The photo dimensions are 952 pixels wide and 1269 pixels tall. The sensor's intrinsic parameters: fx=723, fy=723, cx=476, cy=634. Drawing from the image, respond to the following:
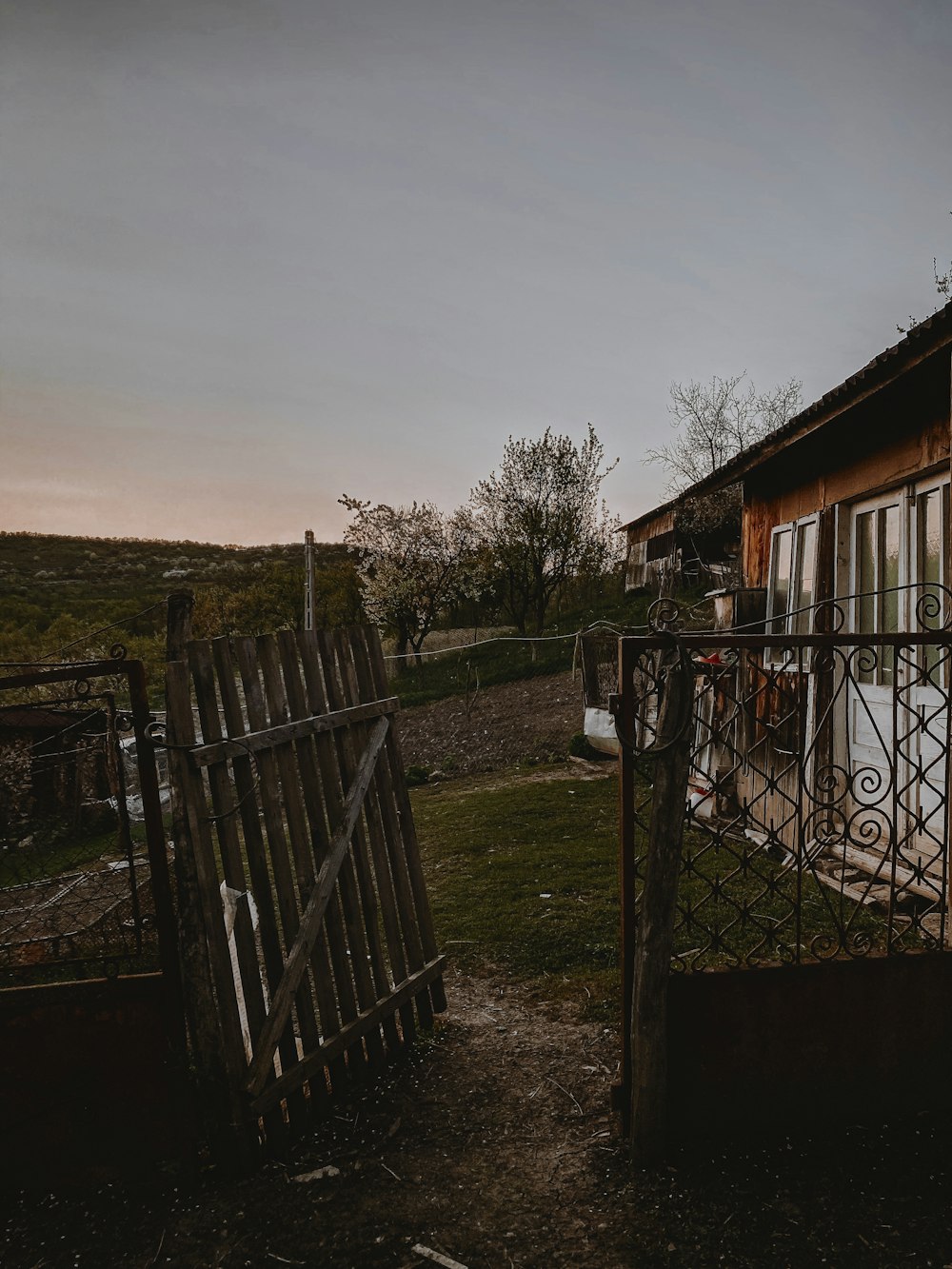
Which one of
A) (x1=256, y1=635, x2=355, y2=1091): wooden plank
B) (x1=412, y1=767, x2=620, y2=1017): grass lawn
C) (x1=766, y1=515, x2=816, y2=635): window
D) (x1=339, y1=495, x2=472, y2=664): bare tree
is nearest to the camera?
(x1=256, y1=635, x2=355, y2=1091): wooden plank

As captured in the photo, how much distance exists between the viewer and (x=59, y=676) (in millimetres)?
2502

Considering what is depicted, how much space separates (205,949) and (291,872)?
0.52m

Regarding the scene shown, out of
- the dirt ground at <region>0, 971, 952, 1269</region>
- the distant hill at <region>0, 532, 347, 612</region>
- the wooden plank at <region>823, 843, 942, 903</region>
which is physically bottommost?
the wooden plank at <region>823, 843, 942, 903</region>

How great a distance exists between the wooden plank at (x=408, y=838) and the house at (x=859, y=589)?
1618 mm

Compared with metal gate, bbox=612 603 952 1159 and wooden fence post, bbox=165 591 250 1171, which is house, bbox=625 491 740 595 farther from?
wooden fence post, bbox=165 591 250 1171

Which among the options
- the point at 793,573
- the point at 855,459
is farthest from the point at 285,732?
the point at 793,573

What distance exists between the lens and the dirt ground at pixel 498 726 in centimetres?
1370

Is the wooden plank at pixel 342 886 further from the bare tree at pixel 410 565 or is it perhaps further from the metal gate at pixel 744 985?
the bare tree at pixel 410 565

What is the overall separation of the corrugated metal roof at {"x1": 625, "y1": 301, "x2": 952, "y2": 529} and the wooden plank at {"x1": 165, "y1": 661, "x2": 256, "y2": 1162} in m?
4.18

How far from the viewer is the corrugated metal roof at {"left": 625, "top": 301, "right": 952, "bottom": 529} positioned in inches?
157

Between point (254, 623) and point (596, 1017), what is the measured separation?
98.4 ft

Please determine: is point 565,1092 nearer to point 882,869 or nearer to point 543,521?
point 882,869

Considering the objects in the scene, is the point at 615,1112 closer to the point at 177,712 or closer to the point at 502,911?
the point at 177,712

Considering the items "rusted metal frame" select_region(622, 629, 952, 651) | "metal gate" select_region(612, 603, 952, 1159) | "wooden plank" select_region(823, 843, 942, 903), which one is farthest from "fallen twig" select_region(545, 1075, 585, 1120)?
"wooden plank" select_region(823, 843, 942, 903)
